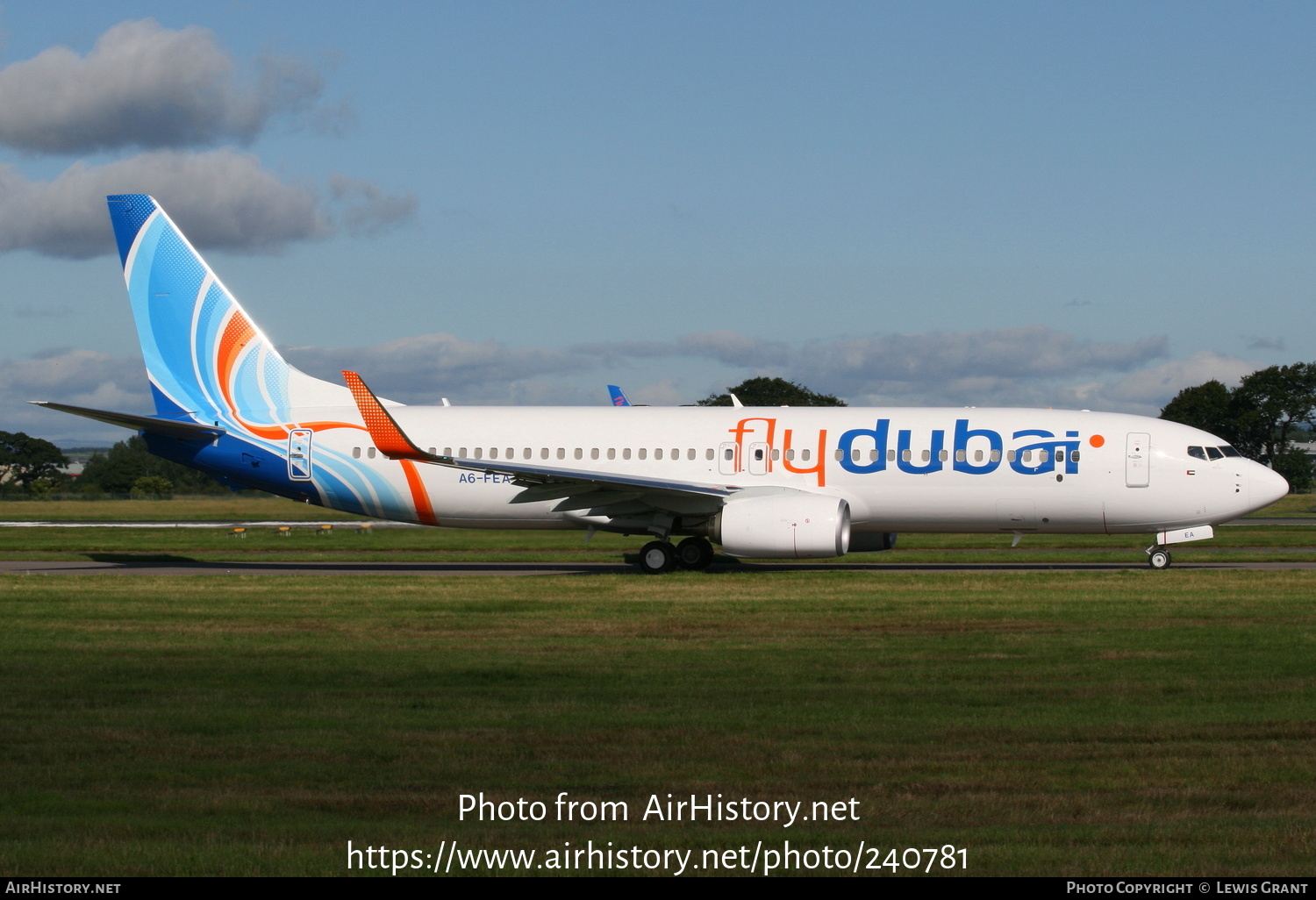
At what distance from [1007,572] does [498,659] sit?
44.0 ft

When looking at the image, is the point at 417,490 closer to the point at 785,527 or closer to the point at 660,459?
the point at 660,459

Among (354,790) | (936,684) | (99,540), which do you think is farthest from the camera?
(99,540)

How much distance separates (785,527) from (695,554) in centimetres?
321

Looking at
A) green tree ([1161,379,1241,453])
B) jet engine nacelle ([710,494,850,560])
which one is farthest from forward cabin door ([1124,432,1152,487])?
green tree ([1161,379,1241,453])

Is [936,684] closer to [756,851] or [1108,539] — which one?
[756,851]

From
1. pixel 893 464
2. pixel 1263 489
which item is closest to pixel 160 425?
pixel 893 464

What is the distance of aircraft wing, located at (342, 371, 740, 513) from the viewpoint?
2441cm

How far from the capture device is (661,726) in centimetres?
1002

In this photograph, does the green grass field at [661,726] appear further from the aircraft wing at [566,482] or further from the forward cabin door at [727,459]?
the forward cabin door at [727,459]

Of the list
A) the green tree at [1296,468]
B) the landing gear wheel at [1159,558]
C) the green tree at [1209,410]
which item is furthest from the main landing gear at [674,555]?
the green tree at [1209,410]

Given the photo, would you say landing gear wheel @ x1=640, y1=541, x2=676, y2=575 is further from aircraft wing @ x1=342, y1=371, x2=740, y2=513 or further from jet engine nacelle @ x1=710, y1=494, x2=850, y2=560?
jet engine nacelle @ x1=710, y1=494, x2=850, y2=560
